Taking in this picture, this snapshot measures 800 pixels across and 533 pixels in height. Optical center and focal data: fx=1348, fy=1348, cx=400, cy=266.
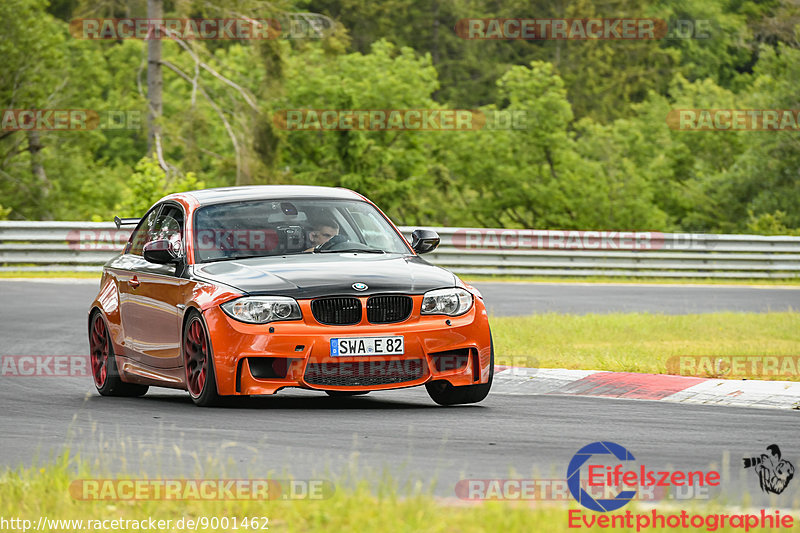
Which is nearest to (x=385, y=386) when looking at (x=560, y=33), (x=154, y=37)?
(x=154, y=37)

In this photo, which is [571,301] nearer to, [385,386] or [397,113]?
[385,386]

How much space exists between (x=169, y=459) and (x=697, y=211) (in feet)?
153

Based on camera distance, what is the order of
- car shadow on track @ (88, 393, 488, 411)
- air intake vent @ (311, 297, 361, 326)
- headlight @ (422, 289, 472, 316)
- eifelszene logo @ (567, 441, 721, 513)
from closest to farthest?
eifelszene logo @ (567, 441, 721, 513) < air intake vent @ (311, 297, 361, 326) < headlight @ (422, 289, 472, 316) < car shadow on track @ (88, 393, 488, 411)

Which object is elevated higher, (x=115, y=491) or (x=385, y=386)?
(x=115, y=491)

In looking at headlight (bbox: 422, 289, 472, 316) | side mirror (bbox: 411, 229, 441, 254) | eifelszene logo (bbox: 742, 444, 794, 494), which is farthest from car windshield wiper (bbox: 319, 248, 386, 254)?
eifelszene logo (bbox: 742, 444, 794, 494)

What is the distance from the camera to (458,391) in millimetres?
9633

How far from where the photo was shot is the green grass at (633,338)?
12.3m

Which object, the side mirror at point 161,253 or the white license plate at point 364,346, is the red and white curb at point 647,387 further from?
the side mirror at point 161,253

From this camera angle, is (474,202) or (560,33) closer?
(474,202)

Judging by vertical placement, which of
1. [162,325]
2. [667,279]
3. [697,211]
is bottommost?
[697,211]

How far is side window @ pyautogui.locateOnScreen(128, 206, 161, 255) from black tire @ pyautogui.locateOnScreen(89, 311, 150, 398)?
0.62 metres

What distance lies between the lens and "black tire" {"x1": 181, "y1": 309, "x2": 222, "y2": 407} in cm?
902

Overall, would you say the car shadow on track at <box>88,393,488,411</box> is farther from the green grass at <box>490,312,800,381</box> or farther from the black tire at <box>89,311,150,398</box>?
the green grass at <box>490,312,800,381</box>

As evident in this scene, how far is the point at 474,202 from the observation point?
50875 mm
